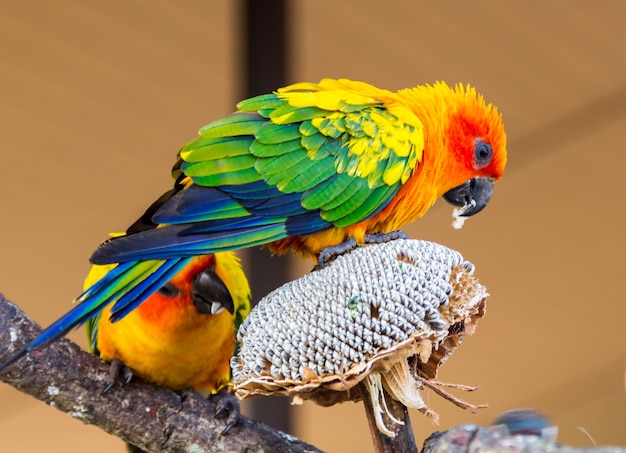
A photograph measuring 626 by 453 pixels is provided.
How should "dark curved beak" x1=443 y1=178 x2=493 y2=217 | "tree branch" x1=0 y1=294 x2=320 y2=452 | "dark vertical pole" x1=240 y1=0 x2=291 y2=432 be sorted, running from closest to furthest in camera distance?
"tree branch" x1=0 y1=294 x2=320 y2=452 → "dark curved beak" x1=443 y1=178 x2=493 y2=217 → "dark vertical pole" x1=240 y1=0 x2=291 y2=432

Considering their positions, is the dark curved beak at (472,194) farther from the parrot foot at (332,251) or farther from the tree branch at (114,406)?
the tree branch at (114,406)

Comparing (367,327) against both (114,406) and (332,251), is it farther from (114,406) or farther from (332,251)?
(114,406)

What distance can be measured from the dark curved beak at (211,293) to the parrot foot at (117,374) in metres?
0.29

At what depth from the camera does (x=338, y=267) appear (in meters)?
1.96

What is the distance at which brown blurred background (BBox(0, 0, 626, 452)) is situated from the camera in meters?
5.21

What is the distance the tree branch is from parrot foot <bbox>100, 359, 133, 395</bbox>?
0.4 inches

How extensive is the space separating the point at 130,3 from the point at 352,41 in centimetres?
124

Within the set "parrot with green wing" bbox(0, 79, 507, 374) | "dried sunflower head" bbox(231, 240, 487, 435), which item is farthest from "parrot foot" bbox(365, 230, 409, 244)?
"dried sunflower head" bbox(231, 240, 487, 435)

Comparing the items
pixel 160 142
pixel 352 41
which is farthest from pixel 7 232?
pixel 352 41

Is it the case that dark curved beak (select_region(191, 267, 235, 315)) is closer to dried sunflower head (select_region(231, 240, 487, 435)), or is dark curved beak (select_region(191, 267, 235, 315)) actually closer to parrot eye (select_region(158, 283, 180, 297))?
parrot eye (select_region(158, 283, 180, 297))

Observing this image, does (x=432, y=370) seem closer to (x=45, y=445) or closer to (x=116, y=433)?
(x=116, y=433)

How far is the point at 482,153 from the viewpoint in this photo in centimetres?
267

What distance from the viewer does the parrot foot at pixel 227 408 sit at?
88.9 inches

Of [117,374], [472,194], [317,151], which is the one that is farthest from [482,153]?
[117,374]
